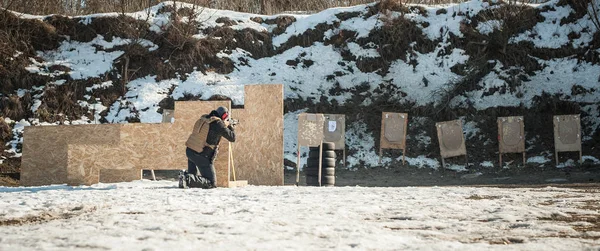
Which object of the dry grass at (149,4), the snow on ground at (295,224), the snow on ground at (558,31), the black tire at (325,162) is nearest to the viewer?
the snow on ground at (295,224)

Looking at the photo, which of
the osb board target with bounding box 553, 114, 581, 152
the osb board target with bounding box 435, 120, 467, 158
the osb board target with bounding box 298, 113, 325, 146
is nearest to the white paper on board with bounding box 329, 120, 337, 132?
the osb board target with bounding box 435, 120, 467, 158

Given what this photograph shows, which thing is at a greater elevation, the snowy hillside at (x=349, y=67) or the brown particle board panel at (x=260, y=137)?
the snowy hillside at (x=349, y=67)

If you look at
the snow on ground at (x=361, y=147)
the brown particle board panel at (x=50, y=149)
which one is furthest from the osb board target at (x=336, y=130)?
the brown particle board panel at (x=50, y=149)

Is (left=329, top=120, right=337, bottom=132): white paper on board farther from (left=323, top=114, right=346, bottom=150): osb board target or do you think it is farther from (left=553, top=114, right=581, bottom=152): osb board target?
(left=553, top=114, right=581, bottom=152): osb board target

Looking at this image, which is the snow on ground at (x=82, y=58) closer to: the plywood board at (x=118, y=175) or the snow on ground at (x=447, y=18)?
the plywood board at (x=118, y=175)

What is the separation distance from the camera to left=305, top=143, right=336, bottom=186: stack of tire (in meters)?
13.8

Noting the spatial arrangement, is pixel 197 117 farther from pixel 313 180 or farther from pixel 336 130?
pixel 336 130

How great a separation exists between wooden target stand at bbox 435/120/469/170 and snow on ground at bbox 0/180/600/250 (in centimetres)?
970

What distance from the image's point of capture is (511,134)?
1806 cm

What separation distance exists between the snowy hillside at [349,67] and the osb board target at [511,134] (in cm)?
53

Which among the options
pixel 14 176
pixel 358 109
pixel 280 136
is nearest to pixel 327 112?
pixel 358 109

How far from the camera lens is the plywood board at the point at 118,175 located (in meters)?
13.3

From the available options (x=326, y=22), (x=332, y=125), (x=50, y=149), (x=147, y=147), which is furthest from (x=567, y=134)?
(x=50, y=149)

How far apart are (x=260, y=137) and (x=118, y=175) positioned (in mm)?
3005
